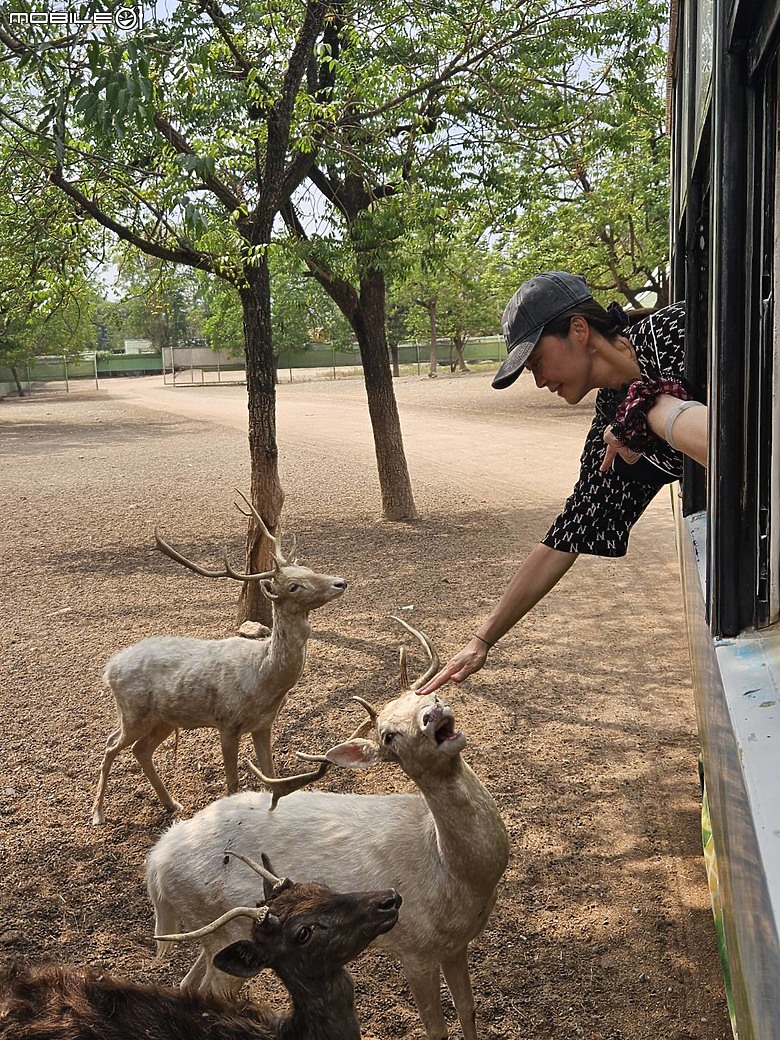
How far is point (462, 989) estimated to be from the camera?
3465 mm

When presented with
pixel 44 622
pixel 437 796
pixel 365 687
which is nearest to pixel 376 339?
pixel 44 622

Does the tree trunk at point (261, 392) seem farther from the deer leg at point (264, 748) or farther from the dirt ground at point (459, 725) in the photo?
the deer leg at point (264, 748)

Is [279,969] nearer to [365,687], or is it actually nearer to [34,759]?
[34,759]

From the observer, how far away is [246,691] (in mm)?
5004

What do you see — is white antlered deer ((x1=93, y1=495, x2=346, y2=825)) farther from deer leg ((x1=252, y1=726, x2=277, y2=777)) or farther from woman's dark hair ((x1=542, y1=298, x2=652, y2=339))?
woman's dark hair ((x1=542, y1=298, x2=652, y2=339))

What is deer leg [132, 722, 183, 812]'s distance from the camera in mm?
5164

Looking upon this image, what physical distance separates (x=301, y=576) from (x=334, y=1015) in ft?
8.01

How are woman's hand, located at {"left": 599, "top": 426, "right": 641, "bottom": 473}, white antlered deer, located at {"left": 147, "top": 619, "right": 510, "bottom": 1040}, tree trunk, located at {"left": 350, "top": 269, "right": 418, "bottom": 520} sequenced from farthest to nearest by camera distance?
tree trunk, located at {"left": 350, "top": 269, "right": 418, "bottom": 520}
white antlered deer, located at {"left": 147, "top": 619, "right": 510, "bottom": 1040}
woman's hand, located at {"left": 599, "top": 426, "right": 641, "bottom": 473}

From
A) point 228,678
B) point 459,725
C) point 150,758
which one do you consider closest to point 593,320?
point 228,678

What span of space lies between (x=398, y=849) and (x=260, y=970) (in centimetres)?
78

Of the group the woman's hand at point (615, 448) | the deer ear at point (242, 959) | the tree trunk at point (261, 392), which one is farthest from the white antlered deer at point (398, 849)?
the tree trunk at point (261, 392)

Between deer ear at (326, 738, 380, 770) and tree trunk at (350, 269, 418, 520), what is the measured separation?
8605 mm

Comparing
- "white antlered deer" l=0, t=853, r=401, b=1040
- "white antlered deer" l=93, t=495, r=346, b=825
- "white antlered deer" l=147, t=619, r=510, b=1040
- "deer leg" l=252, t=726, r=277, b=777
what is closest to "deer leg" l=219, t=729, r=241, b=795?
"white antlered deer" l=93, t=495, r=346, b=825

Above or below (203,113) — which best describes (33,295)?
below
